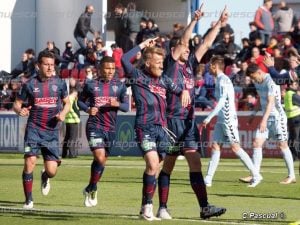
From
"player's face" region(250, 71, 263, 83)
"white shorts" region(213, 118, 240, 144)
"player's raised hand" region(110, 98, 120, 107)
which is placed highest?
"player's face" region(250, 71, 263, 83)

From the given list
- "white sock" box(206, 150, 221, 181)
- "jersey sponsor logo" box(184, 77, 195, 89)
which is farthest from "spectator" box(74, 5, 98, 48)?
"jersey sponsor logo" box(184, 77, 195, 89)

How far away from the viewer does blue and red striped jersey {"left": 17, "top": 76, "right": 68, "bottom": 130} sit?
1606 cm

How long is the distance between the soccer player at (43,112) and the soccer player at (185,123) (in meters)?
2.11

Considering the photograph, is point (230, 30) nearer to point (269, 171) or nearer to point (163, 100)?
point (269, 171)

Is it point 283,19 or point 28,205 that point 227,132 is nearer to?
point 28,205

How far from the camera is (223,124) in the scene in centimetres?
2000

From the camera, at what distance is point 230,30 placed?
3269 cm

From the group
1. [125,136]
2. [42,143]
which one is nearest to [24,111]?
[42,143]

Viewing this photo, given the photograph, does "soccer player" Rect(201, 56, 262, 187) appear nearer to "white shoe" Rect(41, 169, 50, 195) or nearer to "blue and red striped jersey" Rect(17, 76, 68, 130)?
"white shoe" Rect(41, 169, 50, 195)

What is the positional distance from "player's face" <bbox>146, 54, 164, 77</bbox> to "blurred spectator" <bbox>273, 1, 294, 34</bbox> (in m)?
18.4

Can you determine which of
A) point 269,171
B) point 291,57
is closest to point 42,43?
point 291,57

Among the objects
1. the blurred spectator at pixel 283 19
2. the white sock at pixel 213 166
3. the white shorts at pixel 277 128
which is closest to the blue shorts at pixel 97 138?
the white sock at pixel 213 166

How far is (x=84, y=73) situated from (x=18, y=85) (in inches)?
91.1

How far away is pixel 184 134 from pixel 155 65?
1.07m
